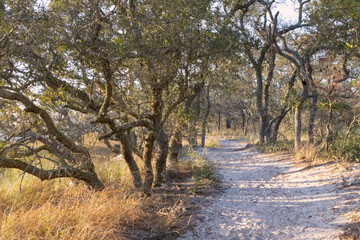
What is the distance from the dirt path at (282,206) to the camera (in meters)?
4.09

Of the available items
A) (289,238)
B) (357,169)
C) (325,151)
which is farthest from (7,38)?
(325,151)

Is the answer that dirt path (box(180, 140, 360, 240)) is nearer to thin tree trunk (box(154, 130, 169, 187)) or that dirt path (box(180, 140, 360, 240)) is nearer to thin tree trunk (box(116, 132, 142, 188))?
thin tree trunk (box(154, 130, 169, 187))

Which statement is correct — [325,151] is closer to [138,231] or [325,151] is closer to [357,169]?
[357,169]

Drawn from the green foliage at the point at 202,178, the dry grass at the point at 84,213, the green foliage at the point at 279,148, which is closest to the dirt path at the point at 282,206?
the green foliage at the point at 202,178

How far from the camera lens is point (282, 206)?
512 cm

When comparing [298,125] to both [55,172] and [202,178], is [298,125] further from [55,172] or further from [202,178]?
[55,172]

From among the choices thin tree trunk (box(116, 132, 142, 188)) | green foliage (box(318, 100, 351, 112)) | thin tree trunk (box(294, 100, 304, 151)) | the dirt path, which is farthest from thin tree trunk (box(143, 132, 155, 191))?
thin tree trunk (box(294, 100, 304, 151))

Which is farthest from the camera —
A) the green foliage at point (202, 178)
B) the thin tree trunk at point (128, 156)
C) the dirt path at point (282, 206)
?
the green foliage at point (202, 178)

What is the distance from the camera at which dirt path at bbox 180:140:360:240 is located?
4.09 m

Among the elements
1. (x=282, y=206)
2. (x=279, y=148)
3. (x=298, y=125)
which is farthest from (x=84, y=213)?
(x=279, y=148)

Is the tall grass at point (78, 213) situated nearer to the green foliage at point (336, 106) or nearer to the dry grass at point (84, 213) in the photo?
the dry grass at point (84, 213)

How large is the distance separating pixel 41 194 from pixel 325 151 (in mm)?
7432

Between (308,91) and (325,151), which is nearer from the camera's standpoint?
(325,151)

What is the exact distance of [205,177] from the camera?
6.75m
